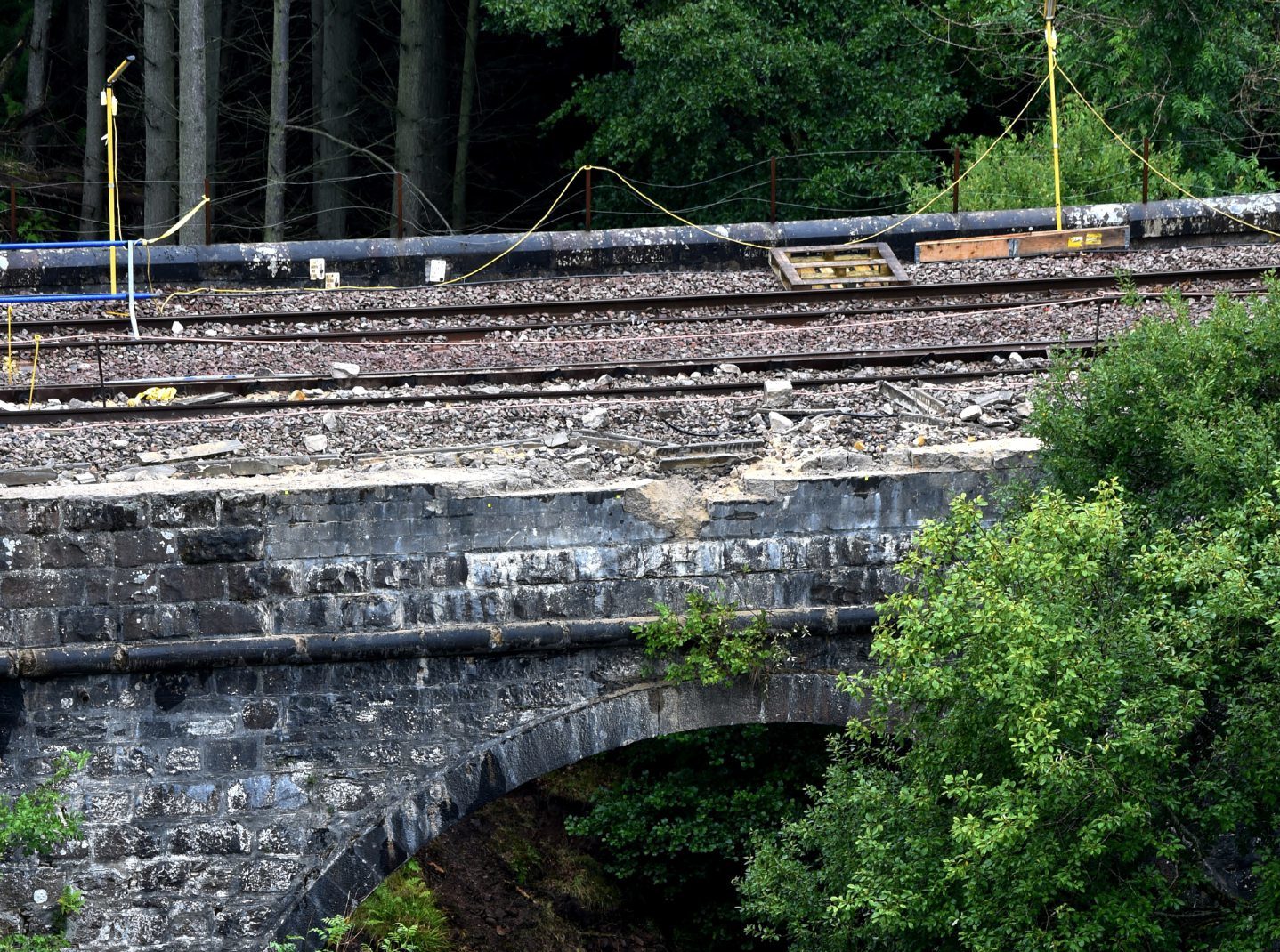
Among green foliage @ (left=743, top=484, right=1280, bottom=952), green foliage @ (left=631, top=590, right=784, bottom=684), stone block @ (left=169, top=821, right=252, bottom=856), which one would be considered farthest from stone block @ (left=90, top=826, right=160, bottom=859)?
green foliage @ (left=743, top=484, right=1280, bottom=952)

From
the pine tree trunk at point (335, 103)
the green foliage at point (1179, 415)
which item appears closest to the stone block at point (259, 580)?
the green foliage at point (1179, 415)

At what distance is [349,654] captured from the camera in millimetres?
8391

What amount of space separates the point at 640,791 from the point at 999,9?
37.7 feet

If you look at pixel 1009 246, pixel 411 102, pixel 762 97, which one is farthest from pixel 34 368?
pixel 411 102

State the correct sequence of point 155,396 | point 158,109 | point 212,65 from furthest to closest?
point 212,65 → point 158,109 → point 155,396

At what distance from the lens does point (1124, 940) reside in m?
6.07

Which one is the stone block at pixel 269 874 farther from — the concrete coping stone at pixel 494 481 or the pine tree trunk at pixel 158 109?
the pine tree trunk at pixel 158 109

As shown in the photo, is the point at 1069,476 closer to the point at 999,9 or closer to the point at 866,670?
the point at 866,670

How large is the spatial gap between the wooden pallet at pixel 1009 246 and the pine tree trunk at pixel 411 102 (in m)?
9.05

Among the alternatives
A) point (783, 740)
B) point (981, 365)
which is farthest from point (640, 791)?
point (981, 365)

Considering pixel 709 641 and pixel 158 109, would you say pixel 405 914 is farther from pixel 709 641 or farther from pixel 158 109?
pixel 158 109

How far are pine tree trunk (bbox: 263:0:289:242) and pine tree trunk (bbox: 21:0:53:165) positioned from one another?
4.33m

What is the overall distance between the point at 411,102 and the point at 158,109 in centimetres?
341

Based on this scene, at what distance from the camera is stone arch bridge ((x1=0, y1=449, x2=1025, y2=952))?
8.27 metres
